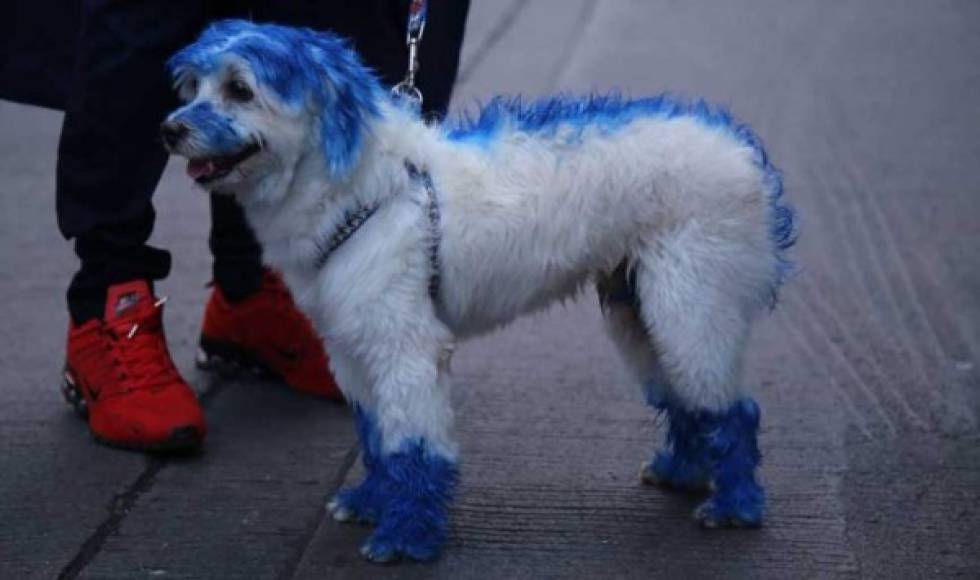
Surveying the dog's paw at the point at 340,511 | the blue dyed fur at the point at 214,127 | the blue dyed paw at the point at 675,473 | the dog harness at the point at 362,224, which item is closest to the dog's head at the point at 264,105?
the blue dyed fur at the point at 214,127

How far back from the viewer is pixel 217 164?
3416 mm

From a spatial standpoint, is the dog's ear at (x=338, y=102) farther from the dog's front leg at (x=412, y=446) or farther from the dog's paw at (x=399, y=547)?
the dog's paw at (x=399, y=547)

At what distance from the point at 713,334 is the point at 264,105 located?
3.55 feet

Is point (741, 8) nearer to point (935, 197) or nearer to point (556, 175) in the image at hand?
point (935, 197)

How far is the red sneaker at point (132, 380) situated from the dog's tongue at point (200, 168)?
963 mm

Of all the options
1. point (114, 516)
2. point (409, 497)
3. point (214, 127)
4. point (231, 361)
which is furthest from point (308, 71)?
point (231, 361)

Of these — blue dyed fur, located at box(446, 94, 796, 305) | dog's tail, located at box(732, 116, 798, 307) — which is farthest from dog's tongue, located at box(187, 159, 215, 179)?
dog's tail, located at box(732, 116, 798, 307)

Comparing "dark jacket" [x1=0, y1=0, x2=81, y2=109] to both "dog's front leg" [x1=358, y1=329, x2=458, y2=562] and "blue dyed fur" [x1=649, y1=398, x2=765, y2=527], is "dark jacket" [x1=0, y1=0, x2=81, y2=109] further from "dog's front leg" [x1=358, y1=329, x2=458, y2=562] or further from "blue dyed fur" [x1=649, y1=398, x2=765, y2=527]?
"blue dyed fur" [x1=649, y1=398, x2=765, y2=527]

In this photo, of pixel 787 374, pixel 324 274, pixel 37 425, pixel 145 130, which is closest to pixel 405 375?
pixel 324 274

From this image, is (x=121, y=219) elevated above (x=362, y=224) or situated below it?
below

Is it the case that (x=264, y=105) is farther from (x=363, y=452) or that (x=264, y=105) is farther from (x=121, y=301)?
(x=121, y=301)

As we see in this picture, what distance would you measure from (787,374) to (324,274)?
1.87m

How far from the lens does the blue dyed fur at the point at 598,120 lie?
3654 millimetres

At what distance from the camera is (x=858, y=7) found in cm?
1105
